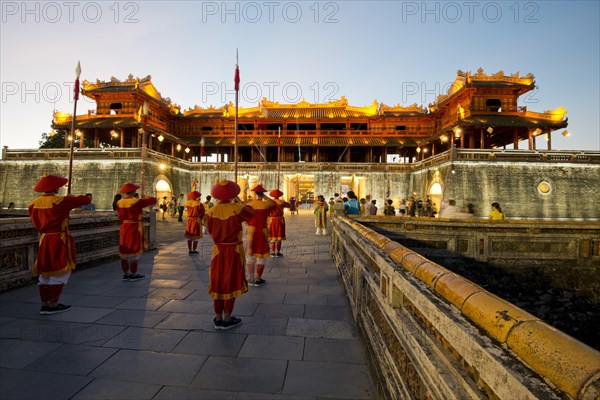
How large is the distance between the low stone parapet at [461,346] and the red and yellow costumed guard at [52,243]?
3773mm

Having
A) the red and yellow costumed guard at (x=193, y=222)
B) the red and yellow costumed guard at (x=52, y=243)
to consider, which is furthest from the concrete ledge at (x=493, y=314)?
the red and yellow costumed guard at (x=193, y=222)

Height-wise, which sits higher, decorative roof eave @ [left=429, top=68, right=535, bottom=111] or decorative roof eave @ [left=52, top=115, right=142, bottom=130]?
decorative roof eave @ [left=429, top=68, right=535, bottom=111]

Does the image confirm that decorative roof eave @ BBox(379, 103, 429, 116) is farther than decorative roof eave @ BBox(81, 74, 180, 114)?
Yes

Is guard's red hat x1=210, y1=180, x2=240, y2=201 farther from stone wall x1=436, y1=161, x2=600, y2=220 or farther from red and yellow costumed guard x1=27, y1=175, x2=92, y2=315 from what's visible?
stone wall x1=436, y1=161, x2=600, y2=220

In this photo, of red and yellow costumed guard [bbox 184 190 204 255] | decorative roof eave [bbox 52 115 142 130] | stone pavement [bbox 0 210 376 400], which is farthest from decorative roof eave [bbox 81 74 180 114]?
stone pavement [bbox 0 210 376 400]

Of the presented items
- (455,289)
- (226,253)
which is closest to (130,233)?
(226,253)

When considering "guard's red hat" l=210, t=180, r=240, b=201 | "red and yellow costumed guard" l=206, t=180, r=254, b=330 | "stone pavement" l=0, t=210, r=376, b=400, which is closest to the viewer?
"stone pavement" l=0, t=210, r=376, b=400

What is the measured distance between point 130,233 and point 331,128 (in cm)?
2800

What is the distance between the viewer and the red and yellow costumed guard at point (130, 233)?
16.3 ft

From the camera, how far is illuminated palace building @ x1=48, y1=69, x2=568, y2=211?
72.7ft

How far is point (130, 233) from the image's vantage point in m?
5.04

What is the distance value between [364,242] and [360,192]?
23.3 meters

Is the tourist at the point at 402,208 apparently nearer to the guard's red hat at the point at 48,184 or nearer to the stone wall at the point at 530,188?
the stone wall at the point at 530,188

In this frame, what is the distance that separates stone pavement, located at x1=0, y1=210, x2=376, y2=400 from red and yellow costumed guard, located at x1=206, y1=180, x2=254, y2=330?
30 centimetres
